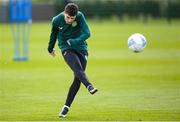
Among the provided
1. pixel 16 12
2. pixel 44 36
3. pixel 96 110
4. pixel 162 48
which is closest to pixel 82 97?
pixel 96 110

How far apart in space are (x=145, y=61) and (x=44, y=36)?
59.5 feet

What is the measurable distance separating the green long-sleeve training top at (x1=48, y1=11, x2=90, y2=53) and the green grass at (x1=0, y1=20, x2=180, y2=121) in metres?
1.35

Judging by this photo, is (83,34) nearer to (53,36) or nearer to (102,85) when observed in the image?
(53,36)

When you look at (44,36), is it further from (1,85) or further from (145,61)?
(1,85)

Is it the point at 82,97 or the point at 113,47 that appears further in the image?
the point at 113,47

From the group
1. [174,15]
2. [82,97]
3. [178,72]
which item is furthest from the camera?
[174,15]

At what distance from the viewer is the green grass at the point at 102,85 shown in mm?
15656

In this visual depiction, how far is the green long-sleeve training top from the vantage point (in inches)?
581

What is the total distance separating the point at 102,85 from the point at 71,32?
6.59 meters

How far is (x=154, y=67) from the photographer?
27375 mm

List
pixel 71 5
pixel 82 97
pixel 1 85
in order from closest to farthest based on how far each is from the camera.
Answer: pixel 71 5
pixel 82 97
pixel 1 85

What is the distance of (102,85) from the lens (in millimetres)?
21406

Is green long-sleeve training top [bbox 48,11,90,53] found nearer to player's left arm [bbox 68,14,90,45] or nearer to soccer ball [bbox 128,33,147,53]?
player's left arm [bbox 68,14,90,45]

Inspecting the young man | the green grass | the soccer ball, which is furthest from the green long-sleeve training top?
the soccer ball
